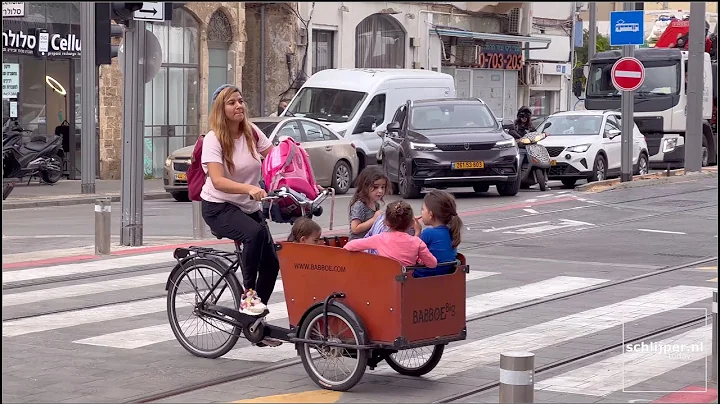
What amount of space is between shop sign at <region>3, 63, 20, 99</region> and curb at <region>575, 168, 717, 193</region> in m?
12.1

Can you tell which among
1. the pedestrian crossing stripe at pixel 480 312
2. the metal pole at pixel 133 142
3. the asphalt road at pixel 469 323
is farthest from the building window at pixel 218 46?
the pedestrian crossing stripe at pixel 480 312

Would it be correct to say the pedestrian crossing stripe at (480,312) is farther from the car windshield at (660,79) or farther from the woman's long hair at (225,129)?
the car windshield at (660,79)

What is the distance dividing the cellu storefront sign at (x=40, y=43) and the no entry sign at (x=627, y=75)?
39.6ft

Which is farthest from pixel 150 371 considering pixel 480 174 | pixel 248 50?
pixel 248 50

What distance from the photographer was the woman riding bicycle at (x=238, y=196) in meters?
7.96

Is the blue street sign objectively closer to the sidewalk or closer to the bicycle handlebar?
the sidewalk

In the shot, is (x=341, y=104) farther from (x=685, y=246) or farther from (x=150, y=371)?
(x=150, y=371)

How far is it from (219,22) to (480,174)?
13.6 metres

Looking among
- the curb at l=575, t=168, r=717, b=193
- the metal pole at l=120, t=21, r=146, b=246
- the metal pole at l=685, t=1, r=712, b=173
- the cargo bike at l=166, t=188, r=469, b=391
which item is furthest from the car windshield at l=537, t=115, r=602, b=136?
the cargo bike at l=166, t=188, r=469, b=391

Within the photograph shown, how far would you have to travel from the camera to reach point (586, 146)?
24828 mm

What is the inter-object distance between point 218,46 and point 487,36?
14.0 m

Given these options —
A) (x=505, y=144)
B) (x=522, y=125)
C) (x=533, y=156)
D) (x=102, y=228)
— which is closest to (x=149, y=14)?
(x=102, y=228)

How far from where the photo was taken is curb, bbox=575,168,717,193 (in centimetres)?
2358

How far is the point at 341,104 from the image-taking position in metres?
27.4
